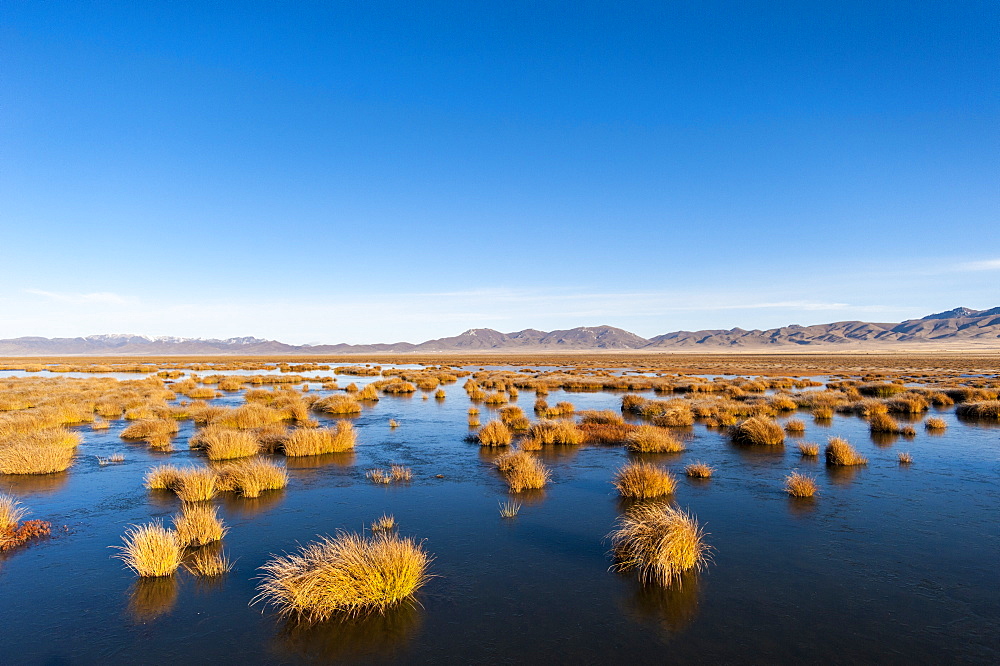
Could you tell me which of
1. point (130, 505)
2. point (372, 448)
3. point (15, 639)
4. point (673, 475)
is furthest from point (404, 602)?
point (372, 448)

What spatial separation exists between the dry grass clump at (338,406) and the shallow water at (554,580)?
12776 millimetres

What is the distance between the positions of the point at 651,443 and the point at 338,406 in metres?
16.5

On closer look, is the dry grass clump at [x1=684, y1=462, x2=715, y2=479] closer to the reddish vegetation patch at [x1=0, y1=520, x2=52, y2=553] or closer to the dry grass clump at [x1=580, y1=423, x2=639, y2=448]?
the dry grass clump at [x1=580, y1=423, x2=639, y2=448]

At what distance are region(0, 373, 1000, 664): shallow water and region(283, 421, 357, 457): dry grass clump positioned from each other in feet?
8.31

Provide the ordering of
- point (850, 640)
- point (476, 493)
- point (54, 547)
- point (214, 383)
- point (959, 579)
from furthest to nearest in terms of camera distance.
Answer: point (214, 383) → point (476, 493) → point (54, 547) → point (959, 579) → point (850, 640)

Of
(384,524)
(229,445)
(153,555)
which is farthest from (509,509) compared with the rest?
(229,445)

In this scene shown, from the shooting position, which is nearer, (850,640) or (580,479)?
(850,640)

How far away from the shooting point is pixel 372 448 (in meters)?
18.0

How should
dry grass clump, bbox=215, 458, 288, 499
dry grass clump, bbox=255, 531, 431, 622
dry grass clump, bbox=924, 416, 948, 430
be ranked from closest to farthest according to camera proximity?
dry grass clump, bbox=255, 531, 431, 622 < dry grass clump, bbox=215, 458, 288, 499 < dry grass clump, bbox=924, 416, 948, 430

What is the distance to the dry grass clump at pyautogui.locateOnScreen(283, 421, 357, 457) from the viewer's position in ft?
54.6

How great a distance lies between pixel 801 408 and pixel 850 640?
24.4 metres

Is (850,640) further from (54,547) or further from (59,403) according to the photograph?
(59,403)

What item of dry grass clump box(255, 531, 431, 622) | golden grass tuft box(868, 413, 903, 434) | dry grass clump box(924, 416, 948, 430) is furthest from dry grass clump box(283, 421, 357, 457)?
dry grass clump box(924, 416, 948, 430)

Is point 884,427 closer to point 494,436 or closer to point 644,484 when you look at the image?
point 644,484
